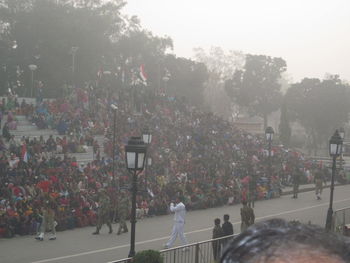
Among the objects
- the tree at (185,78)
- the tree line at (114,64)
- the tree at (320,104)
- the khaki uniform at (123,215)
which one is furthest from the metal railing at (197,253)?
the tree at (185,78)

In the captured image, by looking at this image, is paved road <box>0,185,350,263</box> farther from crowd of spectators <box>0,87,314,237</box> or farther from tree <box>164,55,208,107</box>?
tree <box>164,55,208,107</box>

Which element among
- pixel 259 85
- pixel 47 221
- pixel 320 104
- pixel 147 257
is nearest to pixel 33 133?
pixel 47 221

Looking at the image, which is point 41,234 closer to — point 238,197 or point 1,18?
point 238,197

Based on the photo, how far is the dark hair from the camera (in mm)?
1128

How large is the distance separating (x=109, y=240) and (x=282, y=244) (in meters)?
14.8

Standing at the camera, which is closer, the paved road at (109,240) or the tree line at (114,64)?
the paved road at (109,240)

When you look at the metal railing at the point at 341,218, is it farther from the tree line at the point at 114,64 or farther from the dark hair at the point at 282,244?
the tree line at the point at 114,64

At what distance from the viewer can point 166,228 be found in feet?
58.4

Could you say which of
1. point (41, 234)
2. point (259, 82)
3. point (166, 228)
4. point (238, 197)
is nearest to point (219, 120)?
point (238, 197)

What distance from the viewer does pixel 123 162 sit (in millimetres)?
25047

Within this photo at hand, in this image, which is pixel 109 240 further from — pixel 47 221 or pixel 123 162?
pixel 123 162

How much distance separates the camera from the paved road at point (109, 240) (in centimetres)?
1319

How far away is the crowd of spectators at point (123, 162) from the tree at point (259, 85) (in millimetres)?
29898

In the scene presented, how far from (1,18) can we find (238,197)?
116ft
